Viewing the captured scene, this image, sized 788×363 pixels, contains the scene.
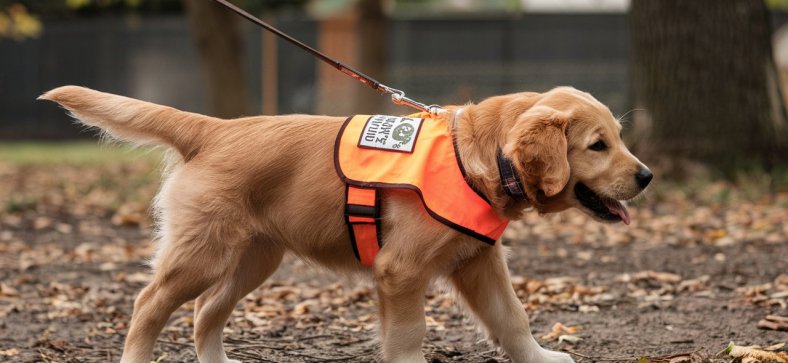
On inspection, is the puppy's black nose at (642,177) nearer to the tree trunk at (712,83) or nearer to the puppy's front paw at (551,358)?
the puppy's front paw at (551,358)

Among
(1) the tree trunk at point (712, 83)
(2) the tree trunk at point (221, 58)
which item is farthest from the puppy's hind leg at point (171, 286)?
(2) the tree trunk at point (221, 58)

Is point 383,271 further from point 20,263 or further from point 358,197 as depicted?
point 20,263

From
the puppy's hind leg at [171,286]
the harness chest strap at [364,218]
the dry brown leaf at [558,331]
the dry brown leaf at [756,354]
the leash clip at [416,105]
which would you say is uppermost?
the leash clip at [416,105]

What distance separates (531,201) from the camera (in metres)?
4.48

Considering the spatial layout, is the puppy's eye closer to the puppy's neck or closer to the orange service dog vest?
the puppy's neck

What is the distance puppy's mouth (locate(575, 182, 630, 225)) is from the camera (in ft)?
15.0

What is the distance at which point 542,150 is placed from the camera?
433cm

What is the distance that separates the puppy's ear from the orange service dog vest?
24 centimetres

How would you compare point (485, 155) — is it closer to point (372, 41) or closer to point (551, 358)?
point (551, 358)

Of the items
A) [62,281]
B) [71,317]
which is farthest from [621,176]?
[62,281]

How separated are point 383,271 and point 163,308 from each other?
3.32 feet

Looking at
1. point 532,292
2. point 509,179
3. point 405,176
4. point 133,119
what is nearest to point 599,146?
point 509,179

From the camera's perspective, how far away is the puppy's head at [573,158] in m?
4.35

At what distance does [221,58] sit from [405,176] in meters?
13.9
